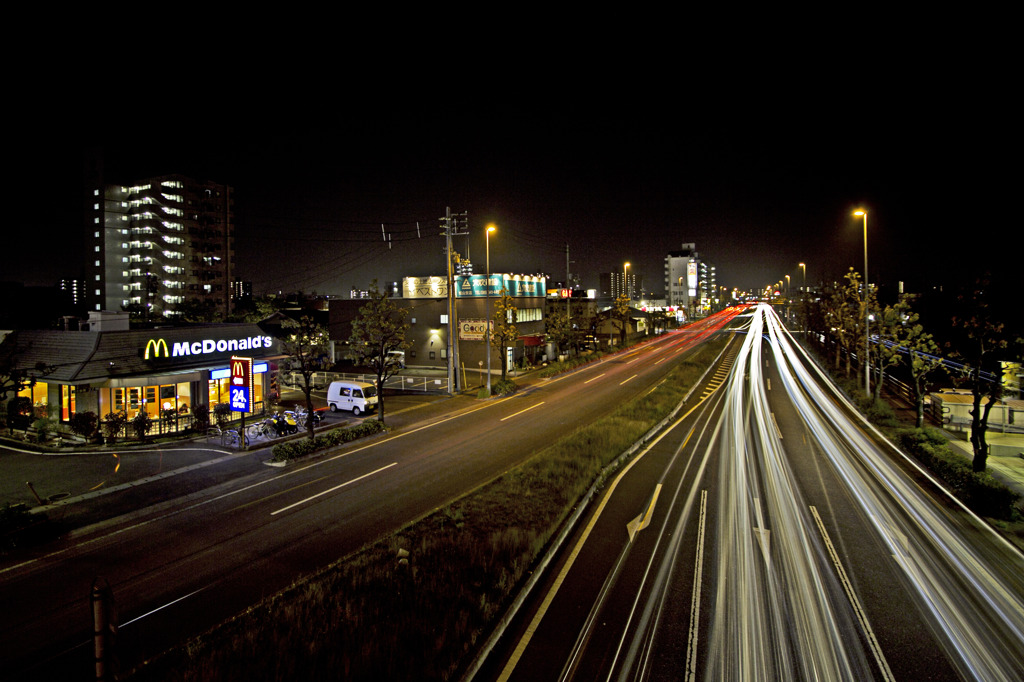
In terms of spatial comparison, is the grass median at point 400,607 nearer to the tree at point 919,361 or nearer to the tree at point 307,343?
the tree at point 307,343

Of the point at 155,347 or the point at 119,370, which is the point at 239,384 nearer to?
the point at 155,347

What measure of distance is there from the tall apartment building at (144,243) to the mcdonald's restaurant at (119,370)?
211ft

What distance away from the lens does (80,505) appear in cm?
1324

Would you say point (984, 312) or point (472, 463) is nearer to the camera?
point (984, 312)

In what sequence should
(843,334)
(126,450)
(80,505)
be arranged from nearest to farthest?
(80,505)
(126,450)
(843,334)

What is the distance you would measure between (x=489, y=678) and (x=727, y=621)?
12.8ft

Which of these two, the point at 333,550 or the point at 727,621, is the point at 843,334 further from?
the point at 333,550

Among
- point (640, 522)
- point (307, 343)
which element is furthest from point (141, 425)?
point (640, 522)

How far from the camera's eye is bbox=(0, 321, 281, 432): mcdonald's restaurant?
20594mm

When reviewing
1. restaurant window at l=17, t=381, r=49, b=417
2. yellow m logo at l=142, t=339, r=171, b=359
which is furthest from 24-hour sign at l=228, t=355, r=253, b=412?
restaurant window at l=17, t=381, r=49, b=417

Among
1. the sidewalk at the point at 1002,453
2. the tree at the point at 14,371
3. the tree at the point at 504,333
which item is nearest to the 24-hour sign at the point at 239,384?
the tree at the point at 14,371

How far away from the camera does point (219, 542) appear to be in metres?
10.9

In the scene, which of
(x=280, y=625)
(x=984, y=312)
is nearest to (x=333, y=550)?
(x=280, y=625)

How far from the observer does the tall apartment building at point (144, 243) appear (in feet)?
265
